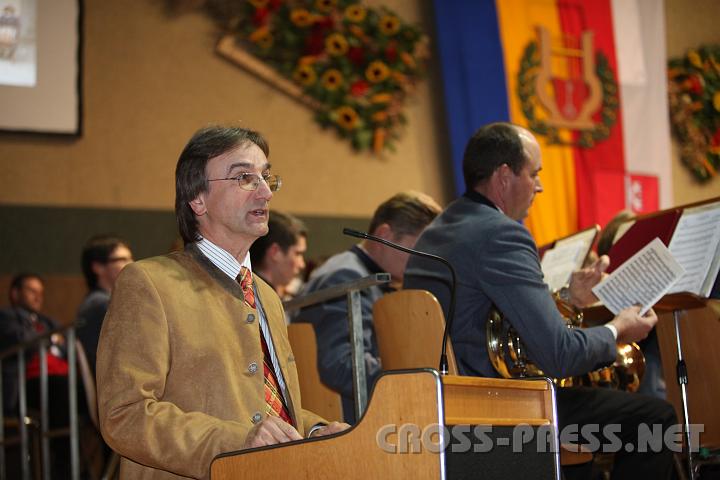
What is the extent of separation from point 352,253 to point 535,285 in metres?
1.23

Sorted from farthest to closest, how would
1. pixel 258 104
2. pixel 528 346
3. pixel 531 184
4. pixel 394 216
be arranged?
pixel 258 104 → pixel 394 216 → pixel 531 184 → pixel 528 346

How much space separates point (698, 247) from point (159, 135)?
3975 millimetres

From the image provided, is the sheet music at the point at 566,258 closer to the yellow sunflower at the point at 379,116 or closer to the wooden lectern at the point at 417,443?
the wooden lectern at the point at 417,443

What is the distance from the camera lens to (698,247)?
2.88m

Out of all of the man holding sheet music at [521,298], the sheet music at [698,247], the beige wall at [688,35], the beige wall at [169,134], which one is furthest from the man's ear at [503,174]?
the beige wall at [688,35]

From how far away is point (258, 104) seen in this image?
20.7 feet

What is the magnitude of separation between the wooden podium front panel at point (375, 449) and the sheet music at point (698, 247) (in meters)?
1.60

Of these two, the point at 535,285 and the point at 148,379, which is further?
the point at 535,285

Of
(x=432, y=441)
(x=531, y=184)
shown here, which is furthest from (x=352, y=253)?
(x=432, y=441)

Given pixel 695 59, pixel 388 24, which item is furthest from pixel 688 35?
pixel 388 24

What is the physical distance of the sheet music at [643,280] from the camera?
2729 millimetres

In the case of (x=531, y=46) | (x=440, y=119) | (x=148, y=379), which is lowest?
(x=148, y=379)

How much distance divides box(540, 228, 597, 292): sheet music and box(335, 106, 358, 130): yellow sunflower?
307cm

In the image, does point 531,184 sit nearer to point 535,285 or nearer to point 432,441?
point 535,285
